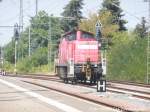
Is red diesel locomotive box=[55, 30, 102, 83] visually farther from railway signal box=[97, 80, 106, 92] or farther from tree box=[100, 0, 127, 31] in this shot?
tree box=[100, 0, 127, 31]

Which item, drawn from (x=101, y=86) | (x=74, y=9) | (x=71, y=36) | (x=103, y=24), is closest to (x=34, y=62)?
(x=103, y=24)

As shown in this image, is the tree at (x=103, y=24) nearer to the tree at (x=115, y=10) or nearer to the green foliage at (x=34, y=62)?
the tree at (x=115, y=10)

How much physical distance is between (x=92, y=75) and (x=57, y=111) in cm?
2037

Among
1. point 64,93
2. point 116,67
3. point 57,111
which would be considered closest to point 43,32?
point 116,67

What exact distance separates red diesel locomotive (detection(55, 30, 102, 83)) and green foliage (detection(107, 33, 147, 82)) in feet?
26.7

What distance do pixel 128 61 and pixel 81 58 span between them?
13249 millimetres

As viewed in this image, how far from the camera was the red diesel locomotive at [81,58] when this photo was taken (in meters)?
39.5

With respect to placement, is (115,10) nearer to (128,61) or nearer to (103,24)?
(103,24)

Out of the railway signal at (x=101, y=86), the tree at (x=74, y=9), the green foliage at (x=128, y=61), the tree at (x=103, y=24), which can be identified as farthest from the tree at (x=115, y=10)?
the railway signal at (x=101, y=86)

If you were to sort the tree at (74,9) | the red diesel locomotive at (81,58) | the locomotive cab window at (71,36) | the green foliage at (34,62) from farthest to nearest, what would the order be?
1. the tree at (74,9)
2. the green foliage at (34,62)
3. the locomotive cab window at (71,36)
4. the red diesel locomotive at (81,58)

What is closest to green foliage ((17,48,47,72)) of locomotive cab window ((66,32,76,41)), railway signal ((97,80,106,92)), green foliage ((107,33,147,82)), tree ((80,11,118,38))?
tree ((80,11,118,38))

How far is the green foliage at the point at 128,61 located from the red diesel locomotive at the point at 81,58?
8137mm

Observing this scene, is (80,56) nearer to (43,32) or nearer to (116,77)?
(116,77)

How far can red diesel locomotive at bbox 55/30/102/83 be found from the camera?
130ft
